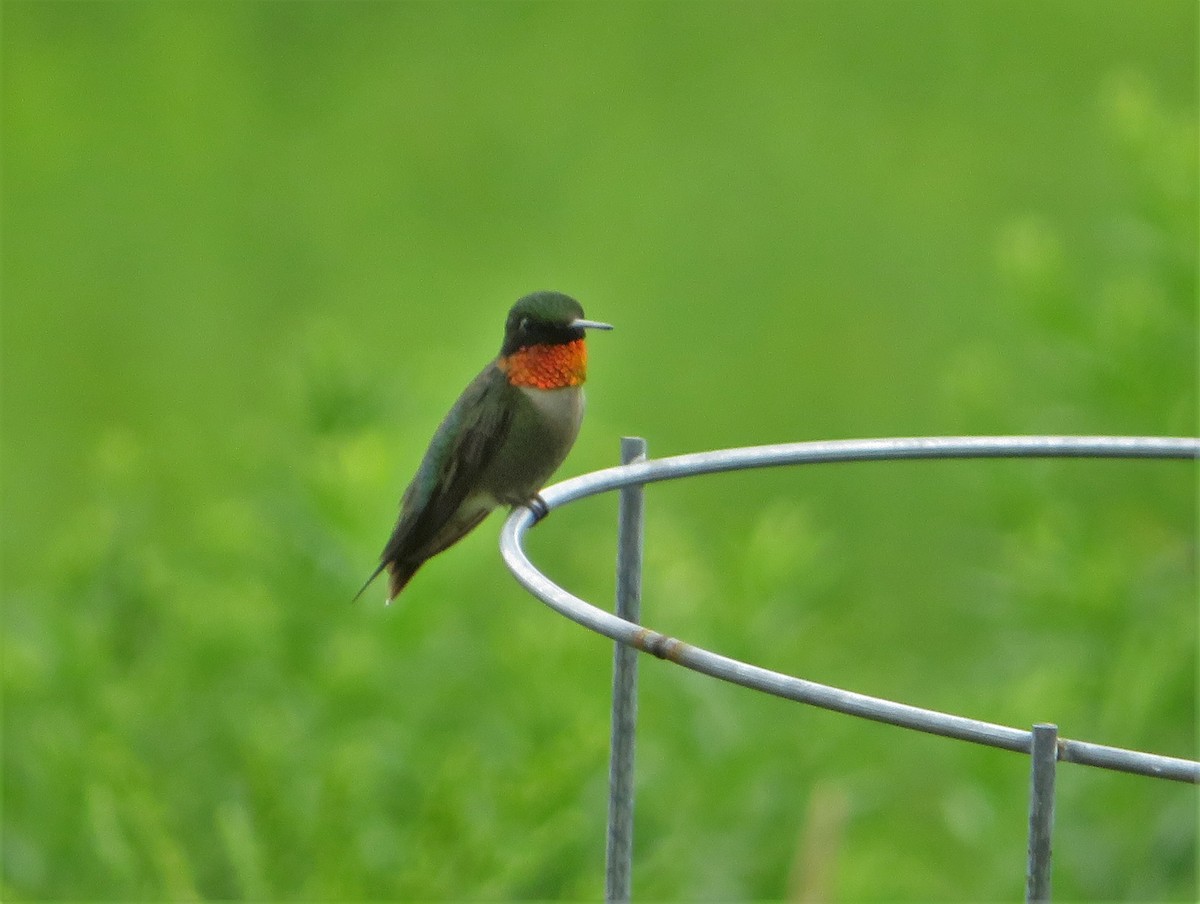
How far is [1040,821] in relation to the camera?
1.54 meters

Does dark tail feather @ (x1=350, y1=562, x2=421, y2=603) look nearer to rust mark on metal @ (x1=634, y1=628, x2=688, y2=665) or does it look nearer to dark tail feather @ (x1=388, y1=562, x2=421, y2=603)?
dark tail feather @ (x1=388, y1=562, x2=421, y2=603)

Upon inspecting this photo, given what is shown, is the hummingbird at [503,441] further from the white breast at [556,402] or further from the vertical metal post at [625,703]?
the vertical metal post at [625,703]

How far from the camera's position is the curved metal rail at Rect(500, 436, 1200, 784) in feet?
4.83

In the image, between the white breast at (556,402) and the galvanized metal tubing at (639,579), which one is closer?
the galvanized metal tubing at (639,579)

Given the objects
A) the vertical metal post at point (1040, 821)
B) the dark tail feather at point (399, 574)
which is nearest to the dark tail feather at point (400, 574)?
the dark tail feather at point (399, 574)

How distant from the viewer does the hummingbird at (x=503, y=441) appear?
10.3ft

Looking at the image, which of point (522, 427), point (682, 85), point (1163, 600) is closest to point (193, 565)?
point (522, 427)

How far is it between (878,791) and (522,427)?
205 centimetres

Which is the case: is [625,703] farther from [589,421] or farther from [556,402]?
[589,421]

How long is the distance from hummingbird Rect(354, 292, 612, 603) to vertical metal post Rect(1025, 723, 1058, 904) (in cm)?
166

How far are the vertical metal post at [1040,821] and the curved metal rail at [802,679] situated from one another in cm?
2

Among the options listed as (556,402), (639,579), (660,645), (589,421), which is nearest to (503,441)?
(556,402)

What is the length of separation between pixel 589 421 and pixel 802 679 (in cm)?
347

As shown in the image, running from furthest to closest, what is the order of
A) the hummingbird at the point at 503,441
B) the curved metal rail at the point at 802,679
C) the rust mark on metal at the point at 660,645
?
the hummingbird at the point at 503,441
the rust mark on metal at the point at 660,645
the curved metal rail at the point at 802,679
